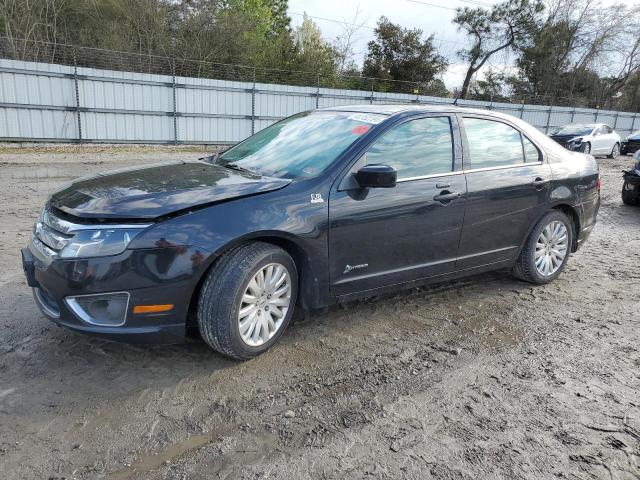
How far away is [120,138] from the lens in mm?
16312

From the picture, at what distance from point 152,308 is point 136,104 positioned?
15.2 m

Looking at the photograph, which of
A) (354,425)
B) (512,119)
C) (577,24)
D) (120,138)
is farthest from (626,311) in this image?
(577,24)

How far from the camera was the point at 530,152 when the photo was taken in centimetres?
462

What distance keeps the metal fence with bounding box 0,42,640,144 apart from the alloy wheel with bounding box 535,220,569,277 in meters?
12.1

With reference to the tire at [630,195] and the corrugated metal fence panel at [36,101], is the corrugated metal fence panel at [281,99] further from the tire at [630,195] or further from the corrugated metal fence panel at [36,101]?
the tire at [630,195]

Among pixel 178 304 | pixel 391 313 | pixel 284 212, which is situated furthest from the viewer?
pixel 391 313

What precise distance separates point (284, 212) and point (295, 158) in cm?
67

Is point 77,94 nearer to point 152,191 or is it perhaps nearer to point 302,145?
point 302,145

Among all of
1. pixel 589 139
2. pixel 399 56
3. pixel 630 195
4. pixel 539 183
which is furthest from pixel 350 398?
pixel 399 56

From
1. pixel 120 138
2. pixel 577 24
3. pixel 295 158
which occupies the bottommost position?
pixel 120 138

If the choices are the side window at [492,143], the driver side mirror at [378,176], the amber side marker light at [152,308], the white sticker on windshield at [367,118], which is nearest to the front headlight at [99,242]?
the amber side marker light at [152,308]

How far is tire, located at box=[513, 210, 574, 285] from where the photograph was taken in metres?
4.70

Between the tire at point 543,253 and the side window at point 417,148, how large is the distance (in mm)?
1317

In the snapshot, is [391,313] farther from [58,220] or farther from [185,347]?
[58,220]
